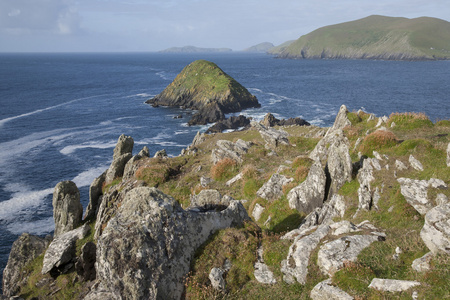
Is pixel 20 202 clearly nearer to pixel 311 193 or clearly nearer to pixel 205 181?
pixel 205 181

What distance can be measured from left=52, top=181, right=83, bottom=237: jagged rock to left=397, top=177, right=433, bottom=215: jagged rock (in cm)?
3156

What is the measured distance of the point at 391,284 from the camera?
1158 cm

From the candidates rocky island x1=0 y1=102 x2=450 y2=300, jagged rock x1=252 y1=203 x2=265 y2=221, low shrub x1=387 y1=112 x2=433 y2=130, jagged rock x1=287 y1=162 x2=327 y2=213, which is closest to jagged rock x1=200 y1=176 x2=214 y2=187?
rocky island x1=0 y1=102 x2=450 y2=300

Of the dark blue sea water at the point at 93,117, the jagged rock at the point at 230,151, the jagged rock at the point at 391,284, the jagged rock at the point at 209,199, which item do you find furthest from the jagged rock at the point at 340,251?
the dark blue sea water at the point at 93,117

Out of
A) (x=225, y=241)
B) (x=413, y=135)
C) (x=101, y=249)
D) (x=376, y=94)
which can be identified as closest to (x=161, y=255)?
(x=101, y=249)

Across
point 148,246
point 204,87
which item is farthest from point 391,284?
point 204,87

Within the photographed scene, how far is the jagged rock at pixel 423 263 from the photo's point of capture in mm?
11898

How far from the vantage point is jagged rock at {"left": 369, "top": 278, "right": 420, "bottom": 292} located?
37.1ft

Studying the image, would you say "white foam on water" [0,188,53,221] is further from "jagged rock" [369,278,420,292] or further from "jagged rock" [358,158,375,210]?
"jagged rock" [369,278,420,292]

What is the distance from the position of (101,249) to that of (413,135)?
31.7m

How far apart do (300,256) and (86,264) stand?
51.5 feet

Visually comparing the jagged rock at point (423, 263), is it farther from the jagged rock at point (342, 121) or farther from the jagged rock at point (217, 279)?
the jagged rock at point (342, 121)

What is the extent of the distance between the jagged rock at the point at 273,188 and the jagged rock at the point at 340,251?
33.2ft

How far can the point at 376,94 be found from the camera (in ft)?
442
